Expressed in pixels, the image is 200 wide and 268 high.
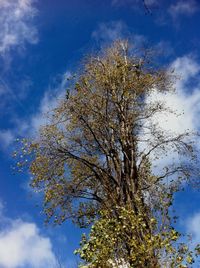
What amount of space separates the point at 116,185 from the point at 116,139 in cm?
277

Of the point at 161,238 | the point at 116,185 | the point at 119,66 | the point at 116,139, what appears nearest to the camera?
the point at 161,238

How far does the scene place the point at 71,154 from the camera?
23.1 meters

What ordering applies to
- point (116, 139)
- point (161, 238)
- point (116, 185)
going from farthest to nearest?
point (116, 139), point (116, 185), point (161, 238)

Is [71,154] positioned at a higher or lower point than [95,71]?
lower

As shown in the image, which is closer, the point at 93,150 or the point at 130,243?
the point at 130,243

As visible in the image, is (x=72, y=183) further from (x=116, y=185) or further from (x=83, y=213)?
(x=116, y=185)

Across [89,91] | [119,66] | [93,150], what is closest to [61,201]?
[93,150]

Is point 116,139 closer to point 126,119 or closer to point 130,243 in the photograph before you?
point 126,119

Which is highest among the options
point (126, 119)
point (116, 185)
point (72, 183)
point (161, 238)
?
point (126, 119)

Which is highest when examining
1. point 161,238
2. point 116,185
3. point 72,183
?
point 72,183

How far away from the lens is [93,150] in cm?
2370

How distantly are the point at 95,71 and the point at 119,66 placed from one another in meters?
1.46

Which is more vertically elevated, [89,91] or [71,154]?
[89,91]

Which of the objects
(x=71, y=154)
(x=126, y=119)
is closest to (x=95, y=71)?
(x=126, y=119)
